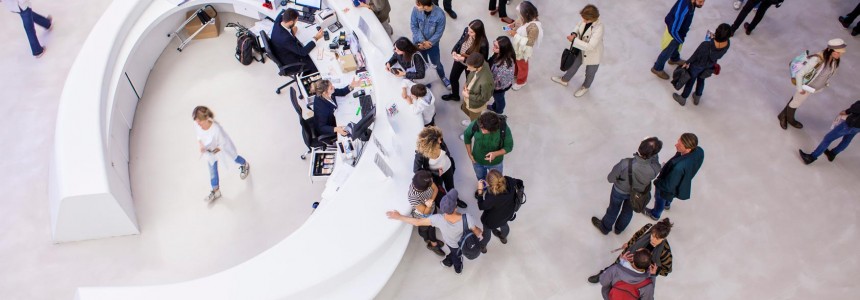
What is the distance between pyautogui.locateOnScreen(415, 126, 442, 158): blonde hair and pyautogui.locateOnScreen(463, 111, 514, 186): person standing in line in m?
0.41

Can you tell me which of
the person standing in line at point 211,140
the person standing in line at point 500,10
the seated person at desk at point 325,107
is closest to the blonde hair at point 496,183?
the seated person at desk at point 325,107

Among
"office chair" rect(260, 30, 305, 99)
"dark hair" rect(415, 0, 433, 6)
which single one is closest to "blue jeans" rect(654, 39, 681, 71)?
"dark hair" rect(415, 0, 433, 6)

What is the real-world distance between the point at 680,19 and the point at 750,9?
1.43m

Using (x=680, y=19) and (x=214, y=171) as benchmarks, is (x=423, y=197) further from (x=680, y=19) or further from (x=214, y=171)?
(x=680, y=19)

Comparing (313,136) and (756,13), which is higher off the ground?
(313,136)

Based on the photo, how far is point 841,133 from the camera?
5629mm

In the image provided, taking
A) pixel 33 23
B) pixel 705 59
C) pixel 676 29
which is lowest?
pixel 705 59

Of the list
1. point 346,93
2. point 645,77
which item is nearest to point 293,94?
point 346,93

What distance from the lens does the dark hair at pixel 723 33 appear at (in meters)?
5.55

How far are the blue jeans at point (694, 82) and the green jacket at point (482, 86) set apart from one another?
7.22 ft

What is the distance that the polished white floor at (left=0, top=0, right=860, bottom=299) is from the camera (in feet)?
17.5

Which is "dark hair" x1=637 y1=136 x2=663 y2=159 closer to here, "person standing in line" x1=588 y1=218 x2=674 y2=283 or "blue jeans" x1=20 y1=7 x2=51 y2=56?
"person standing in line" x1=588 y1=218 x2=674 y2=283

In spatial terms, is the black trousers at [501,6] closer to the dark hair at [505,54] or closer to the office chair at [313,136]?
the dark hair at [505,54]

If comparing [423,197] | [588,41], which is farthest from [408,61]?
[588,41]
